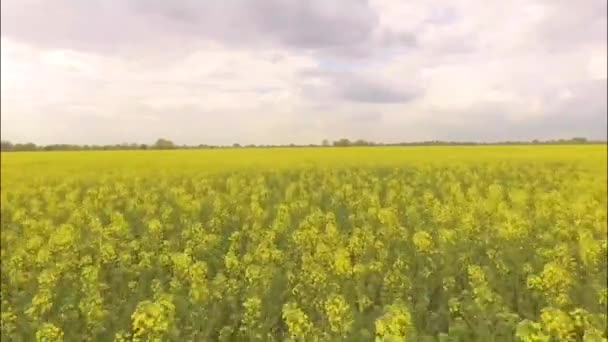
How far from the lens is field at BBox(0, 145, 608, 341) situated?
742 centimetres

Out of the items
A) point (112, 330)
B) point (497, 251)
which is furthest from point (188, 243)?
point (497, 251)

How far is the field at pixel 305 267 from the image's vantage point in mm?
7422

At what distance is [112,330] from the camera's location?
26.8ft

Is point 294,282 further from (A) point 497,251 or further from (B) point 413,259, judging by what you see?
(A) point 497,251

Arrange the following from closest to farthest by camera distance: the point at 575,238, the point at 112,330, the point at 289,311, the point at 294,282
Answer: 1. the point at 289,311
2. the point at 112,330
3. the point at 294,282
4. the point at 575,238

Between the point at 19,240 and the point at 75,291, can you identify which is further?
the point at 19,240

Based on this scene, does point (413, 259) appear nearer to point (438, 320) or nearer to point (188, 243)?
point (438, 320)

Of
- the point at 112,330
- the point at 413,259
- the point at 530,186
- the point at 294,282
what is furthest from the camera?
the point at 530,186

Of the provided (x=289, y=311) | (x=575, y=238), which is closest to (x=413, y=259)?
(x=575, y=238)

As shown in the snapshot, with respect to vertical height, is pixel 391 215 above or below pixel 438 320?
above

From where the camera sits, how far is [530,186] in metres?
18.4

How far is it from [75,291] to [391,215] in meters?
6.04

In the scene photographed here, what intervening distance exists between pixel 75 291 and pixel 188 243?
2.00 meters

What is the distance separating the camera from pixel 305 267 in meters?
9.11
